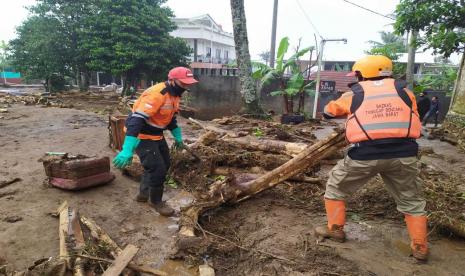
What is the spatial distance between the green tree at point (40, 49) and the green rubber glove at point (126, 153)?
18.4m

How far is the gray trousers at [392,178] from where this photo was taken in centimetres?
288

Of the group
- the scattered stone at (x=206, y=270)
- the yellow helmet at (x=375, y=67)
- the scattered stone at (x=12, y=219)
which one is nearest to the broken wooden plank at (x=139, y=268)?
the scattered stone at (x=206, y=270)

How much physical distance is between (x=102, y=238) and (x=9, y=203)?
5.78 ft

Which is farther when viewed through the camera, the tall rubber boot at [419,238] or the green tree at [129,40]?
the green tree at [129,40]

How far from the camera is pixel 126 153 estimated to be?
12.2ft

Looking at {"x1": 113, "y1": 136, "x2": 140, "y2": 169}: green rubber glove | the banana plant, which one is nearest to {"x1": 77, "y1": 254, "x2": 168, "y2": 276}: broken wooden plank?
{"x1": 113, "y1": 136, "x2": 140, "y2": 169}: green rubber glove

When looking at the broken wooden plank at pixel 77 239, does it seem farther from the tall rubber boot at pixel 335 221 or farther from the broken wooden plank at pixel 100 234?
the tall rubber boot at pixel 335 221

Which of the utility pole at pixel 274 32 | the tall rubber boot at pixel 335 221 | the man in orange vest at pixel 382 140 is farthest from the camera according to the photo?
the utility pole at pixel 274 32

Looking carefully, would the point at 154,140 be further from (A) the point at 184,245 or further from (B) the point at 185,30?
(B) the point at 185,30

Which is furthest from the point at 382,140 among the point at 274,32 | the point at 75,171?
the point at 274,32

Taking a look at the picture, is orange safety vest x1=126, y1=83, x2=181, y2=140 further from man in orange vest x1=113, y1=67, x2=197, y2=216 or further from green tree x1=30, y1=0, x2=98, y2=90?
green tree x1=30, y1=0, x2=98, y2=90

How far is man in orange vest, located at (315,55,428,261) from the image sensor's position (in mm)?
2832

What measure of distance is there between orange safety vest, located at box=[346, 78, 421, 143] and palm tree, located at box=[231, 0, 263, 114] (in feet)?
30.5

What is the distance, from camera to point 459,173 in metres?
5.41
